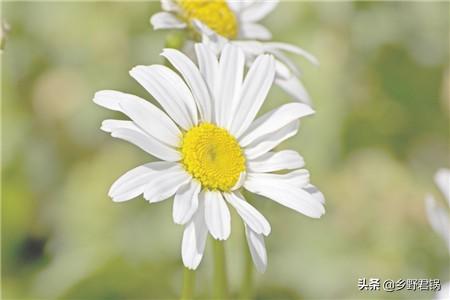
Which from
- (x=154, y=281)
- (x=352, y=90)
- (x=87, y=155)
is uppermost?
(x=352, y=90)

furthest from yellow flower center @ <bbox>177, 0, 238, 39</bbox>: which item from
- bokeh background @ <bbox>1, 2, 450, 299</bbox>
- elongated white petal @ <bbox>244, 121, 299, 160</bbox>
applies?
bokeh background @ <bbox>1, 2, 450, 299</bbox>

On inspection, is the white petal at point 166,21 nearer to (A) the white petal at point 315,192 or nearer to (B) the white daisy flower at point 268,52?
(B) the white daisy flower at point 268,52

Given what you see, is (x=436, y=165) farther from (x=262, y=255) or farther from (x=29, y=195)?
(x=262, y=255)

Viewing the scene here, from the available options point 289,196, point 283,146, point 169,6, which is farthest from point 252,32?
point 283,146

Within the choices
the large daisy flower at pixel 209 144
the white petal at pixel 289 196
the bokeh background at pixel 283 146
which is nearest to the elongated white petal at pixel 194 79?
the large daisy flower at pixel 209 144

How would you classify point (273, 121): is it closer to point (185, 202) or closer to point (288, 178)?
point (288, 178)

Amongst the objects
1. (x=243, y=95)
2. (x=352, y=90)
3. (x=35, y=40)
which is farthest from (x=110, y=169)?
(x=243, y=95)

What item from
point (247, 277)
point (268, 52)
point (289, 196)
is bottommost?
point (247, 277)
